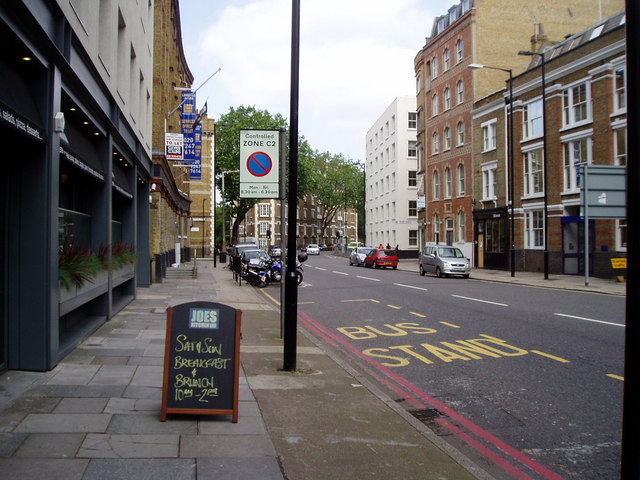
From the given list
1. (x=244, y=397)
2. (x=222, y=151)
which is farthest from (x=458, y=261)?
(x=222, y=151)

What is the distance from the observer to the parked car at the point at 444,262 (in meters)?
28.4

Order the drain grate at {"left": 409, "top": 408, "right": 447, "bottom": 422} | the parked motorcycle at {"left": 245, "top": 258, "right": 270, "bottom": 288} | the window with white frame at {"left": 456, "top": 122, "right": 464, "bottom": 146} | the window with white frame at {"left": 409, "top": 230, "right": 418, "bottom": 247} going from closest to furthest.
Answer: the drain grate at {"left": 409, "top": 408, "right": 447, "bottom": 422}, the parked motorcycle at {"left": 245, "top": 258, "right": 270, "bottom": 288}, the window with white frame at {"left": 456, "top": 122, "right": 464, "bottom": 146}, the window with white frame at {"left": 409, "top": 230, "right": 418, "bottom": 247}

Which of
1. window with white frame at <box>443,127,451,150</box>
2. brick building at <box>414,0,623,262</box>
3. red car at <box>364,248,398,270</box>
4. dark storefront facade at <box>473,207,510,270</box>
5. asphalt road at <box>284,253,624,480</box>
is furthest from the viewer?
window with white frame at <box>443,127,451,150</box>

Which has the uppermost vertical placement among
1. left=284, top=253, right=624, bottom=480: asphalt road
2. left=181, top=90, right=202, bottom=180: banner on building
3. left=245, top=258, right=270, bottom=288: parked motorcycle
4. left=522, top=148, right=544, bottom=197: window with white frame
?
left=181, top=90, right=202, bottom=180: banner on building

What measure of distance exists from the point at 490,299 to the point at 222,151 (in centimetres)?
5355

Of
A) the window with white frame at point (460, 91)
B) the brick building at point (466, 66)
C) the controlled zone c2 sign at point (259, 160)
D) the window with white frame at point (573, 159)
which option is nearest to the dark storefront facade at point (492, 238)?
the brick building at point (466, 66)

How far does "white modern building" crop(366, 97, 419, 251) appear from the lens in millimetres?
59062

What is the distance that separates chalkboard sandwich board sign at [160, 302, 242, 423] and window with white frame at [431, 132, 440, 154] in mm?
41854

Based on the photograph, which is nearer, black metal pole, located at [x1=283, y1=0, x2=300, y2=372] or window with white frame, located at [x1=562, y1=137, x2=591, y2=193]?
black metal pole, located at [x1=283, y1=0, x2=300, y2=372]

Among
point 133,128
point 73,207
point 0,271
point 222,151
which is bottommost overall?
point 0,271

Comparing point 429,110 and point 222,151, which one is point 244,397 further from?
point 222,151

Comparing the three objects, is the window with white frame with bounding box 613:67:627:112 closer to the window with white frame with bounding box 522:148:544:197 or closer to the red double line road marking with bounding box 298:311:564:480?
the window with white frame with bounding box 522:148:544:197

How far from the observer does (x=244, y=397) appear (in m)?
6.08

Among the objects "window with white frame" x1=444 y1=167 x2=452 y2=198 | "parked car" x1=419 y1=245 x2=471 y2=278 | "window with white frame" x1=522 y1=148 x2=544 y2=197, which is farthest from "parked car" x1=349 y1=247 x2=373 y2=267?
"window with white frame" x1=522 y1=148 x2=544 y2=197
